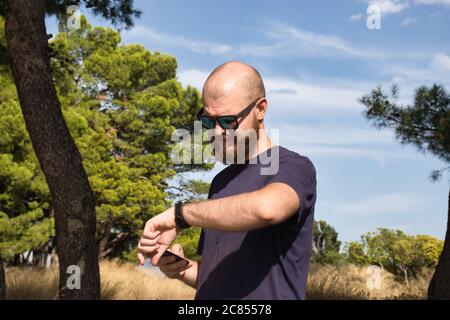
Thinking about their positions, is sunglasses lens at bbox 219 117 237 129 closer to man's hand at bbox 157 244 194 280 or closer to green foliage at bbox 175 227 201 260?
man's hand at bbox 157 244 194 280

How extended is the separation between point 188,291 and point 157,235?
Answer: 13.7 m

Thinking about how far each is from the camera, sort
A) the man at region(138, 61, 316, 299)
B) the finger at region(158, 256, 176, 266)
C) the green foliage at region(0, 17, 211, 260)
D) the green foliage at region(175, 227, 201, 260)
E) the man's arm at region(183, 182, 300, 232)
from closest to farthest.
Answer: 1. the man's arm at region(183, 182, 300, 232)
2. the man at region(138, 61, 316, 299)
3. the finger at region(158, 256, 176, 266)
4. the green foliage at region(0, 17, 211, 260)
5. the green foliage at region(175, 227, 201, 260)

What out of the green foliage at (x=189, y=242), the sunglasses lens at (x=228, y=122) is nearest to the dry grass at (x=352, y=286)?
the green foliage at (x=189, y=242)

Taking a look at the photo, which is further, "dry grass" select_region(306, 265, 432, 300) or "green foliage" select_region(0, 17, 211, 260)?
"green foliage" select_region(0, 17, 211, 260)

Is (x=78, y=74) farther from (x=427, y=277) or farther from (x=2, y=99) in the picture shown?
(x=427, y=277)

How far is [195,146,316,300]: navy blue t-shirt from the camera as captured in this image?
1.92m

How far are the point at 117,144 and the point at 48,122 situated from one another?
1747cm

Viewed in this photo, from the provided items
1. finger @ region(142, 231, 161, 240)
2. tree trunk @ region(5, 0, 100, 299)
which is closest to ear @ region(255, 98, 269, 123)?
finger @ region(142, 231, 161, 240)

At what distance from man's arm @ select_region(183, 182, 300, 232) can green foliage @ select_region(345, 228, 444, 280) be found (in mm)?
18415

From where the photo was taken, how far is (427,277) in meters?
13.3

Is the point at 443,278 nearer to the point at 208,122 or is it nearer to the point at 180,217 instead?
the point at 208,122

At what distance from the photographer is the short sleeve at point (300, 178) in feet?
5.96

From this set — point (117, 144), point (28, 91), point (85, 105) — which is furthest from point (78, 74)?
point (28, 91)

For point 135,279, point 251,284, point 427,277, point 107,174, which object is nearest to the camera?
point 251,284
